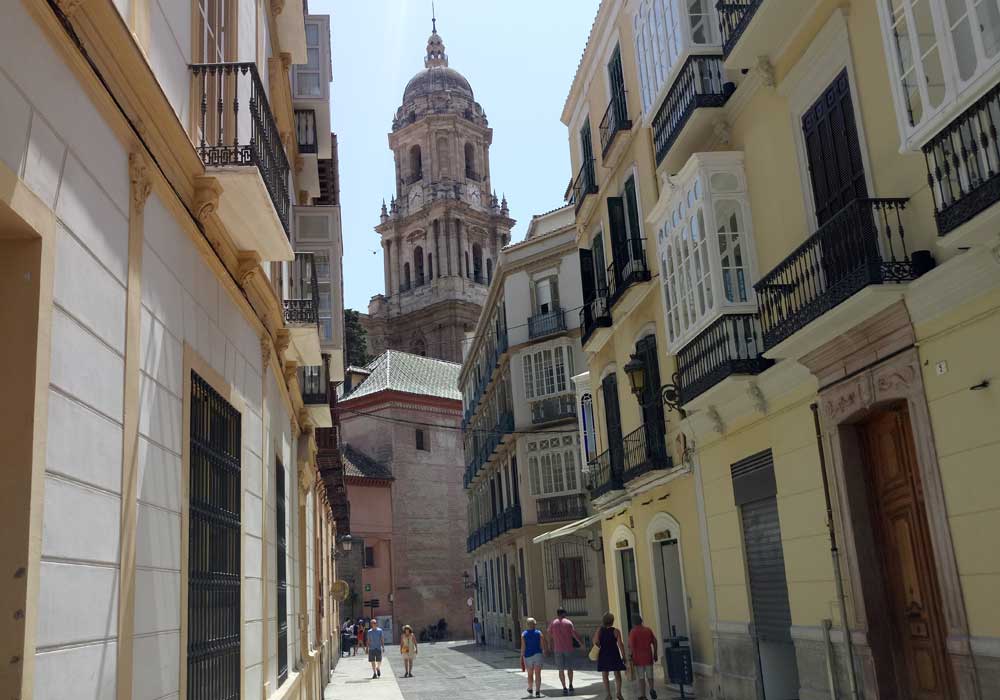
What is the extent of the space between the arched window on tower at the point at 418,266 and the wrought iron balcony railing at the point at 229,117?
63.6 m

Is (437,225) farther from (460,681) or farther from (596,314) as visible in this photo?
(596,314)

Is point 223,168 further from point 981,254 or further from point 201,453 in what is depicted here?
point 981,254

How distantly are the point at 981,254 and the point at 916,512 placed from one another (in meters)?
2.80

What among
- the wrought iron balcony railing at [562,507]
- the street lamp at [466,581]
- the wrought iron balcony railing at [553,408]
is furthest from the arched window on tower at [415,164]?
the wrought iron balcony railing at [562,507]

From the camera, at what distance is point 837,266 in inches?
370

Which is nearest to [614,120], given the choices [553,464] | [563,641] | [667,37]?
[667,37]

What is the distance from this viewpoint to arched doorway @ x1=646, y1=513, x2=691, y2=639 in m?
16.2

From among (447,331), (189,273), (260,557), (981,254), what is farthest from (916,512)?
(447,331)

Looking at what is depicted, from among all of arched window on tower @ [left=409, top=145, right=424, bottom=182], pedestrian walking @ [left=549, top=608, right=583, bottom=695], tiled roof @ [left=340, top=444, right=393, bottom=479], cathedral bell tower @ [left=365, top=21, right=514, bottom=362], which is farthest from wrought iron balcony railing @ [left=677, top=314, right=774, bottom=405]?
arched window on tower @ [left=409, top=145, right=424, bottom=182]

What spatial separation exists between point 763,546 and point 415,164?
209ft

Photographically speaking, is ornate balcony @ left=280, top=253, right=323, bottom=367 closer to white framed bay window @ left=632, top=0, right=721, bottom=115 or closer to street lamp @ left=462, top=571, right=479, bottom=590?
white framed bay window @ left=632, top=0, right=721, bottom=115

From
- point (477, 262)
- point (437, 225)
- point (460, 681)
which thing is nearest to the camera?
point (460, 681)

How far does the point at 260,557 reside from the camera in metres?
9.17

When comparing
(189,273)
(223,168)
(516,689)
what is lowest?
Answer: (516,689)
